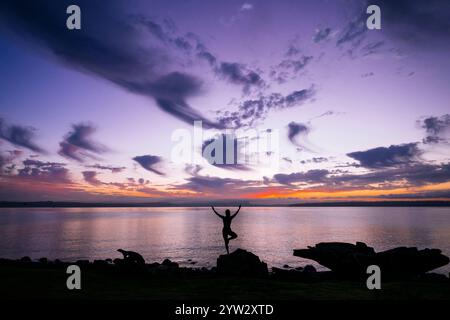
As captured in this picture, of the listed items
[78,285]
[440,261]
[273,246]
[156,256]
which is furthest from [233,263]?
[273,246]

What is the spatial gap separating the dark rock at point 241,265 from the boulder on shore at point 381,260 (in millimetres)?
8310

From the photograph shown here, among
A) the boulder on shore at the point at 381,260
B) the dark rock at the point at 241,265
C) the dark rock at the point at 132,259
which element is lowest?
the boulder on shore at the point at 381,260

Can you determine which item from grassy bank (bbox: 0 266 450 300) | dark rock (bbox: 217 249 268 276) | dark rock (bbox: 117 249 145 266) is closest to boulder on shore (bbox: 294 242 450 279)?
dark rock (bbox: 217 249 268 276)

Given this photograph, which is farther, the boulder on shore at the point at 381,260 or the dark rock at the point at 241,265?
the boulder on shore at the point at 381,260

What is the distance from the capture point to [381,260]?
80.8 ft

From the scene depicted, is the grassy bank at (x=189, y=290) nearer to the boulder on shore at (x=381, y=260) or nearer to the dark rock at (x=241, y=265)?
the dark rock at (x=241, y=265)

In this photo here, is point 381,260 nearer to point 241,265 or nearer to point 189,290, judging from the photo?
point 241,265

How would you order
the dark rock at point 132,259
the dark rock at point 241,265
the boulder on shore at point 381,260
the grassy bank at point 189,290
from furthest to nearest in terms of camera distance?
the boulder on shore at point 381,260, the dark rock at point 241,265, the dark rock at point 132,259, the grassy bank at point 189,290

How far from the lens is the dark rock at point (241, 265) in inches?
724

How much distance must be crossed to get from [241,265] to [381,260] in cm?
1252

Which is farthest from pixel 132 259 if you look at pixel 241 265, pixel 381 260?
pixel 381 260

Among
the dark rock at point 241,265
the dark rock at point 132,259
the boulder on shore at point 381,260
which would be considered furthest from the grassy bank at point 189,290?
the boulder on shore at point 381,260
